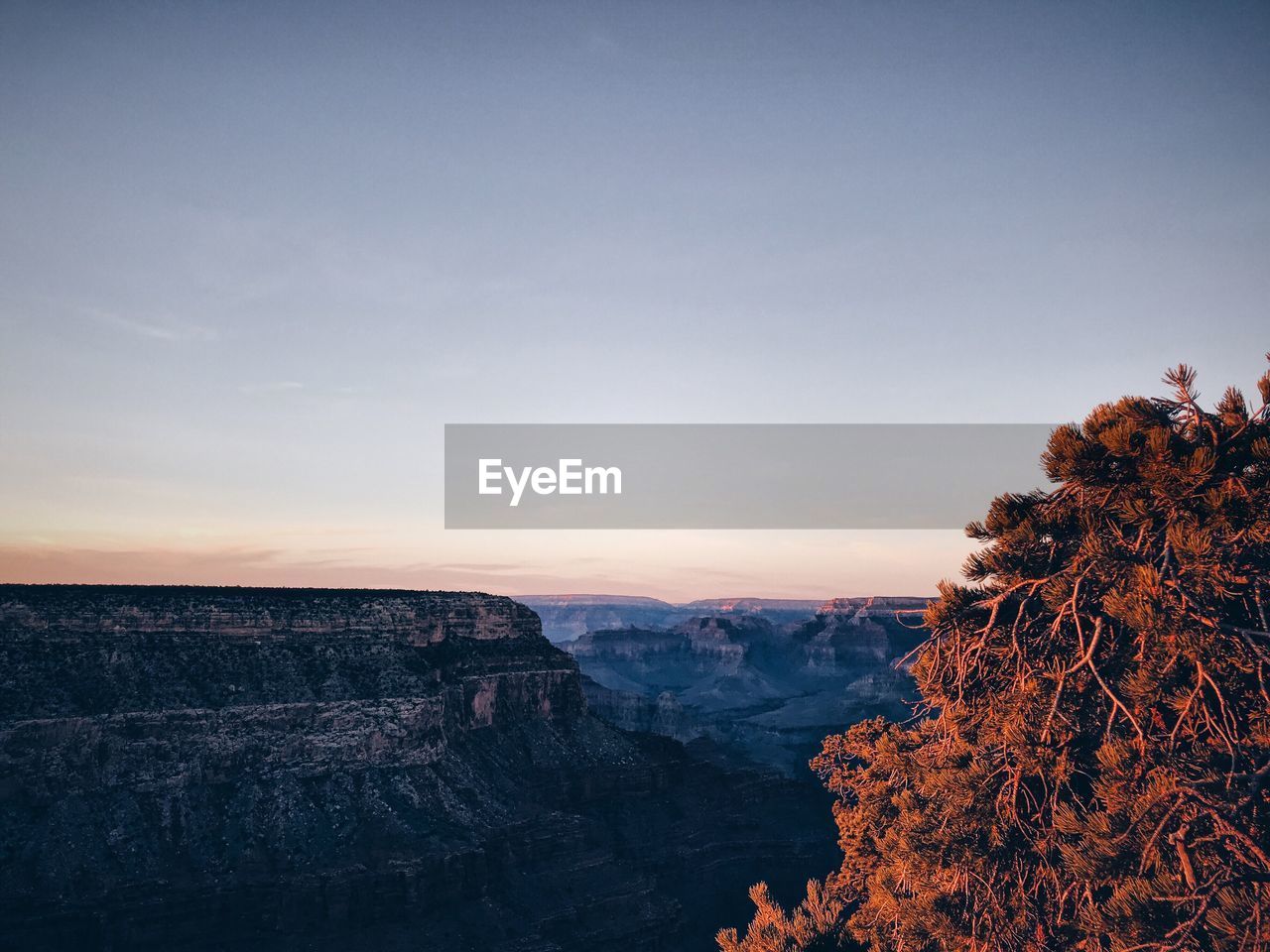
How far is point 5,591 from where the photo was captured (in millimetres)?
58375

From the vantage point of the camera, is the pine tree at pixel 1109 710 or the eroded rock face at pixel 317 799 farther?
the eroded rock face at pixel 317 799

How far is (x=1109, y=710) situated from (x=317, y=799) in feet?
181

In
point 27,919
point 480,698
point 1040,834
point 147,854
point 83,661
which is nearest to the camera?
point 1040,834

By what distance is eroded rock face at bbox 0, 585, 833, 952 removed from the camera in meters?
47.7

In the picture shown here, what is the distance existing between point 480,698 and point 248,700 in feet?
73.3

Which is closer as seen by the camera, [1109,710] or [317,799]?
[1109,710]

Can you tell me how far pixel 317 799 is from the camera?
5691cm

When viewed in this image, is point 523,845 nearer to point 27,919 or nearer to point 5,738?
point 27,919

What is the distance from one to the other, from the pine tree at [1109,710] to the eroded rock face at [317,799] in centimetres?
4371

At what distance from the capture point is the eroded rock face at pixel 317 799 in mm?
47688

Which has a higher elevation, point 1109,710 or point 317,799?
point 1109,710

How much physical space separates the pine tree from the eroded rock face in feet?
143

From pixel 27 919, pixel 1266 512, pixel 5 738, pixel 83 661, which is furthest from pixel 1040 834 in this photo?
pixel 83 661

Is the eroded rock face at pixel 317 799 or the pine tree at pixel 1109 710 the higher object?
the pine tree at pixel 1109 710
